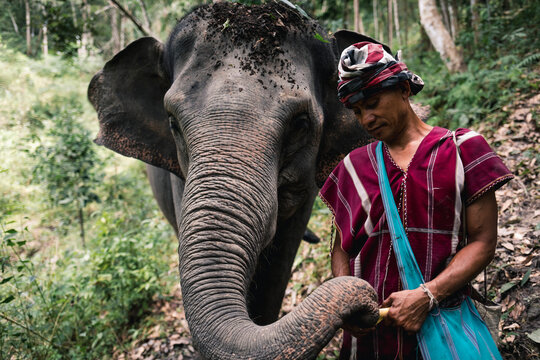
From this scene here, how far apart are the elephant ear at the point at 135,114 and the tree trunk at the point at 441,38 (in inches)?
271

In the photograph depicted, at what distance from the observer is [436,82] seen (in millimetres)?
8344

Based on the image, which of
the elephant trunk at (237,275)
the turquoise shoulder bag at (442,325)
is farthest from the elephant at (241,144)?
the turquoise shoulder bag at (442,325)

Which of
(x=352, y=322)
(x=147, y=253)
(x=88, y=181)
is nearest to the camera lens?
(x=352, y=322)

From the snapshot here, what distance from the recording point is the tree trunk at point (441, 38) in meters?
8.31

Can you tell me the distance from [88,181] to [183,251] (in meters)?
6.33

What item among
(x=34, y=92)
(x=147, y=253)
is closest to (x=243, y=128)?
(x=147, y=253)

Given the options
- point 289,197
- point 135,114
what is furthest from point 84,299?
point 289,197

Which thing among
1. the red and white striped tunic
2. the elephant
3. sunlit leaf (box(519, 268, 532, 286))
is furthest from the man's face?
sunlit leaf (box(519, 268, 532, 286))

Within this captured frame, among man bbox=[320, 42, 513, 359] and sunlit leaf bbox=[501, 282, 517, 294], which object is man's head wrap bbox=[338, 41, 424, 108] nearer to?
man bbox=[320, 42, 513, 359]

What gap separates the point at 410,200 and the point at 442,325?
1.78 feet

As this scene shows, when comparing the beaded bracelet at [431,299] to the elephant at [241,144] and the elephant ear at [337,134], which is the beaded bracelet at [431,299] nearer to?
the elephant at [241,144]

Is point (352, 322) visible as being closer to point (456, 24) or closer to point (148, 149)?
point (148, 149)

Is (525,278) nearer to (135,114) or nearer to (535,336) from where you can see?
(535,336)

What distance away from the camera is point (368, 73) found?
1790 mm
